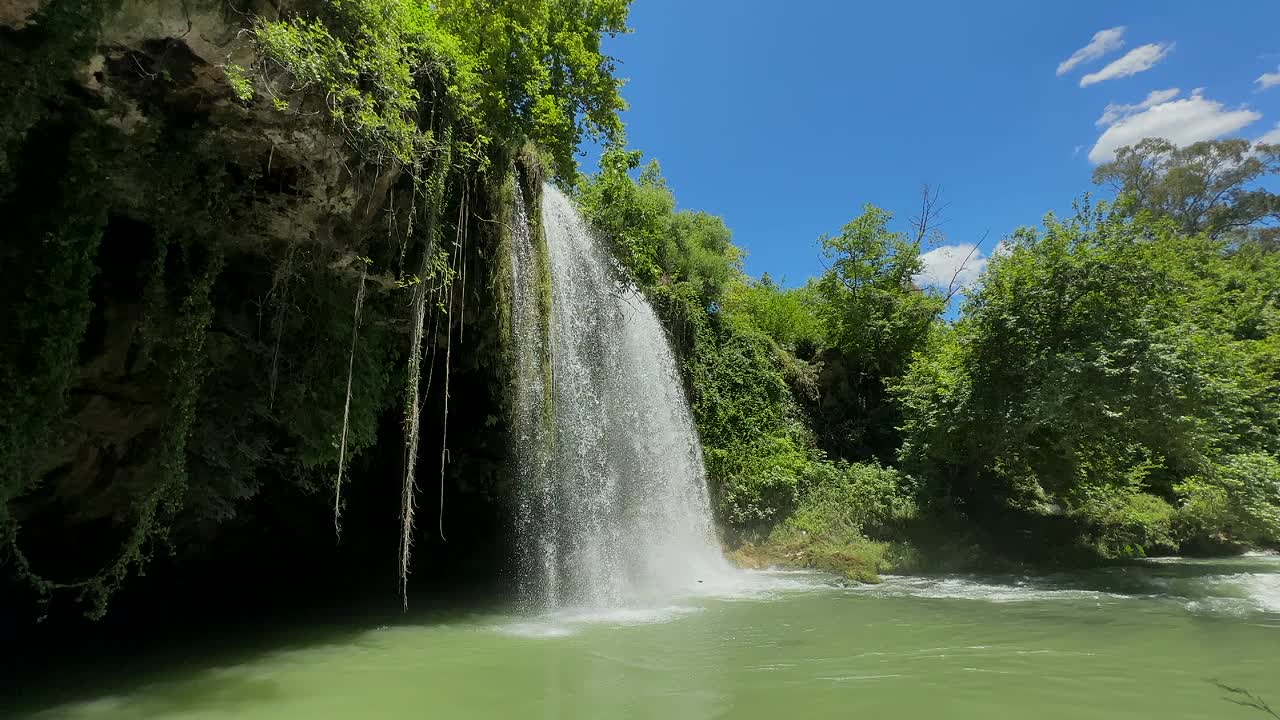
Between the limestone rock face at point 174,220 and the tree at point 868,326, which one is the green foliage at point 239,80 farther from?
the tree at point 868,326

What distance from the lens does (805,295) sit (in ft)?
75.7

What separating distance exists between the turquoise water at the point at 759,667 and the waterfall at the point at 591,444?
1.78 meters

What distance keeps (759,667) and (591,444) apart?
562cm

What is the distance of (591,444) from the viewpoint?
414 inches

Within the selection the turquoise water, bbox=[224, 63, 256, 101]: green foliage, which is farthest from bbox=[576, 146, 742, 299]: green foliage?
bbox=[224, 63, 256, 101]: green foliage

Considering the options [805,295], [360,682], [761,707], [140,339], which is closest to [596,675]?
[761,707]

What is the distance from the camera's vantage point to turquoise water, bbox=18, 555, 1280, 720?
436cm

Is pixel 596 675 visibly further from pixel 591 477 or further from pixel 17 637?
pixel 17 637

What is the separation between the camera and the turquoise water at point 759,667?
4363 millimetres

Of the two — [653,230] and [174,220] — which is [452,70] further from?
[653,230]

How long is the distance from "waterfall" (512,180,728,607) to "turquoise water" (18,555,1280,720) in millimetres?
1779

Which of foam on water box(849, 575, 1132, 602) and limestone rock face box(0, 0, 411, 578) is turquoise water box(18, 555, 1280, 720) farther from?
limestone rock face box(0, 0, 411, 578)

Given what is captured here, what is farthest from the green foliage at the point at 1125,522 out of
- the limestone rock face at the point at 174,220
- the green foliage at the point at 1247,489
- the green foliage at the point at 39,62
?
the green foliage at the point at 39,62

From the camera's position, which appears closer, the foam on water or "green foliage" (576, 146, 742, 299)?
the foam on water
